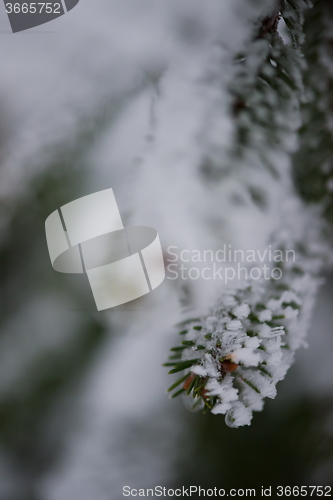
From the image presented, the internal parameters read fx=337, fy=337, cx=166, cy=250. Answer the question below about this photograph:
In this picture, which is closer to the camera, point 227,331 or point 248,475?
point 227,331

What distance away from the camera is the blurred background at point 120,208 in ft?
1.39

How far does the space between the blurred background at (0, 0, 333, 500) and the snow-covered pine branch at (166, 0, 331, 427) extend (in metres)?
0.03

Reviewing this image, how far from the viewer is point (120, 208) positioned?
423mm

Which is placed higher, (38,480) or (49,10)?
(49,10)

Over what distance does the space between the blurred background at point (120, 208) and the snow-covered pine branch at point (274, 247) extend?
0.03 meters

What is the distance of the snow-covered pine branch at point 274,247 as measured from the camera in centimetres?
34

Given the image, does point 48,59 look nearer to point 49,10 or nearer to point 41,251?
point 49,10

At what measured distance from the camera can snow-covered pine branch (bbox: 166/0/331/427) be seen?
343mm

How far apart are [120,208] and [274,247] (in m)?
0.20

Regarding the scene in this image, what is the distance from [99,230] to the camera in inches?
16.5

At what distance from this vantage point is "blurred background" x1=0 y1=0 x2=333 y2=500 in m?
0.42

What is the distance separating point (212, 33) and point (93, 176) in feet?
0.77

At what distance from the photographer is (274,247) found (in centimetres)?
43

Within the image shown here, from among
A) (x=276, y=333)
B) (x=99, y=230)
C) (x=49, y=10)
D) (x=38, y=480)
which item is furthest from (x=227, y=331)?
(x=49, y=10)
